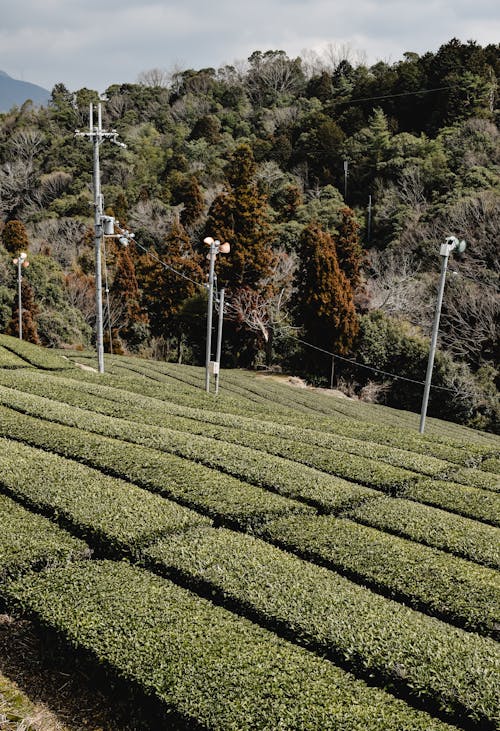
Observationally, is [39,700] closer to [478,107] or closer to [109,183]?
[478,107]

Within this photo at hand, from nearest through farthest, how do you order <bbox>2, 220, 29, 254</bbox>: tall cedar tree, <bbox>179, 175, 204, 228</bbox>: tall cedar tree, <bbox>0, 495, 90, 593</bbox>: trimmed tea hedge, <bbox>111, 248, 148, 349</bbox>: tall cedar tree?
<bbox>0, 495, 90, 593</bbox>: trimmed tea hedge
<bbox>111, 248, 148, 349</bbox>: tall cedar tree
<bbox>2, 220, 29, 254</bbox>: tall cedar tree
<bbox>179, 175, 204, 228</bbox>: tall cedar tree

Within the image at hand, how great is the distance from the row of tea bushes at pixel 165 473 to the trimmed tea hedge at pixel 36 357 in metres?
10.1

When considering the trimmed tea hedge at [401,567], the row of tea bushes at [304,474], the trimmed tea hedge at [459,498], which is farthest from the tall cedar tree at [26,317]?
the trimmed tea hedge at [401,567]

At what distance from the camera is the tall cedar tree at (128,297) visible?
41562 millimetres

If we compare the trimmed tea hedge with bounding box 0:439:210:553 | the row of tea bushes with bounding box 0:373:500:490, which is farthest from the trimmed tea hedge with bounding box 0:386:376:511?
the trimmed tea hedge with bounding box 0:439:210:553

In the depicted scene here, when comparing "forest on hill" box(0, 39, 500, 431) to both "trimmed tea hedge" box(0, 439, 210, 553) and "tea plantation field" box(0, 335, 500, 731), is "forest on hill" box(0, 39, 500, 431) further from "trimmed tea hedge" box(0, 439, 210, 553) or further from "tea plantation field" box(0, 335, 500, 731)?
"trimmed tea hedge" box(0, 439, 210, 553)

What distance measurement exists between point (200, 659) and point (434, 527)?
3949 millimetres

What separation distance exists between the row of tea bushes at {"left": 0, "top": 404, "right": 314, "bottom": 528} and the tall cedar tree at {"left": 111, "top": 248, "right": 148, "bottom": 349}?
31.9m

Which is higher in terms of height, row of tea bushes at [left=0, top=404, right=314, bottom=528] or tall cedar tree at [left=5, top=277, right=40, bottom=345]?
row of tea bushes at [left=0, top=404, right=314, bottom=528]

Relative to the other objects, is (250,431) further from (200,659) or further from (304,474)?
(200,659)

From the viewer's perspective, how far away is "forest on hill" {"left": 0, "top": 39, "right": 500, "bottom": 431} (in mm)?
34528

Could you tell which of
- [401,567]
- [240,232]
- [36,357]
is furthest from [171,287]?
[401,567]

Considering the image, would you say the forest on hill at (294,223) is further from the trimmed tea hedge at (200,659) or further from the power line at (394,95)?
the trimmed tea hedge at (200,659)

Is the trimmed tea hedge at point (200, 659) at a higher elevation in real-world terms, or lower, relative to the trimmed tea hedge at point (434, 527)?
higher
